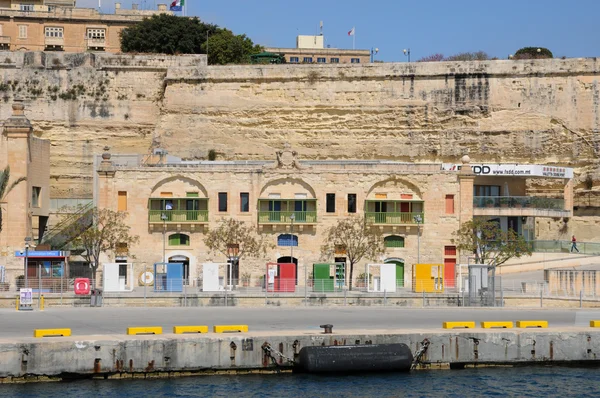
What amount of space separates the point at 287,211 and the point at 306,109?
13.9m

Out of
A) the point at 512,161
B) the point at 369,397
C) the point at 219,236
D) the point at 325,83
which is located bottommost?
the point at 369,397

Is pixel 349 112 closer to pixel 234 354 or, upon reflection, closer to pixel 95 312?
pixel 95 312

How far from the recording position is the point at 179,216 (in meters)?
52.2

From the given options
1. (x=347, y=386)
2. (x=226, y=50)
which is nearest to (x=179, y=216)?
(x=347, y=386)

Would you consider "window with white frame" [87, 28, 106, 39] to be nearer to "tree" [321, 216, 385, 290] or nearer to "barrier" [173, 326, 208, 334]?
"tree" [321, 216, 385, 290]

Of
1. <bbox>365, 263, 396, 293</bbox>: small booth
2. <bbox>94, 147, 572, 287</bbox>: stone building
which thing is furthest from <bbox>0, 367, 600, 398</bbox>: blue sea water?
<bbox>94, 147, 572, 287</bbox>: stone building

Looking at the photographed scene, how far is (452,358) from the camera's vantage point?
3123cm

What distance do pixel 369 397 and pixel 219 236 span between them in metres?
23.5

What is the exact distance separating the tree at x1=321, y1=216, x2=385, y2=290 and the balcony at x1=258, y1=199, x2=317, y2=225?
3.97 ft

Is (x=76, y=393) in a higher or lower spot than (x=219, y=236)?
lower

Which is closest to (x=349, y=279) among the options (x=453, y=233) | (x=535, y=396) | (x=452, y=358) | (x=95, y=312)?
(x=453, y=233)

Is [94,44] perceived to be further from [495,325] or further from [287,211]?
[495,325]

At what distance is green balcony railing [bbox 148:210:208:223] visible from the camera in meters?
Result: 52.1

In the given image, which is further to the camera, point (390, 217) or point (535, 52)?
point (535, 52)
